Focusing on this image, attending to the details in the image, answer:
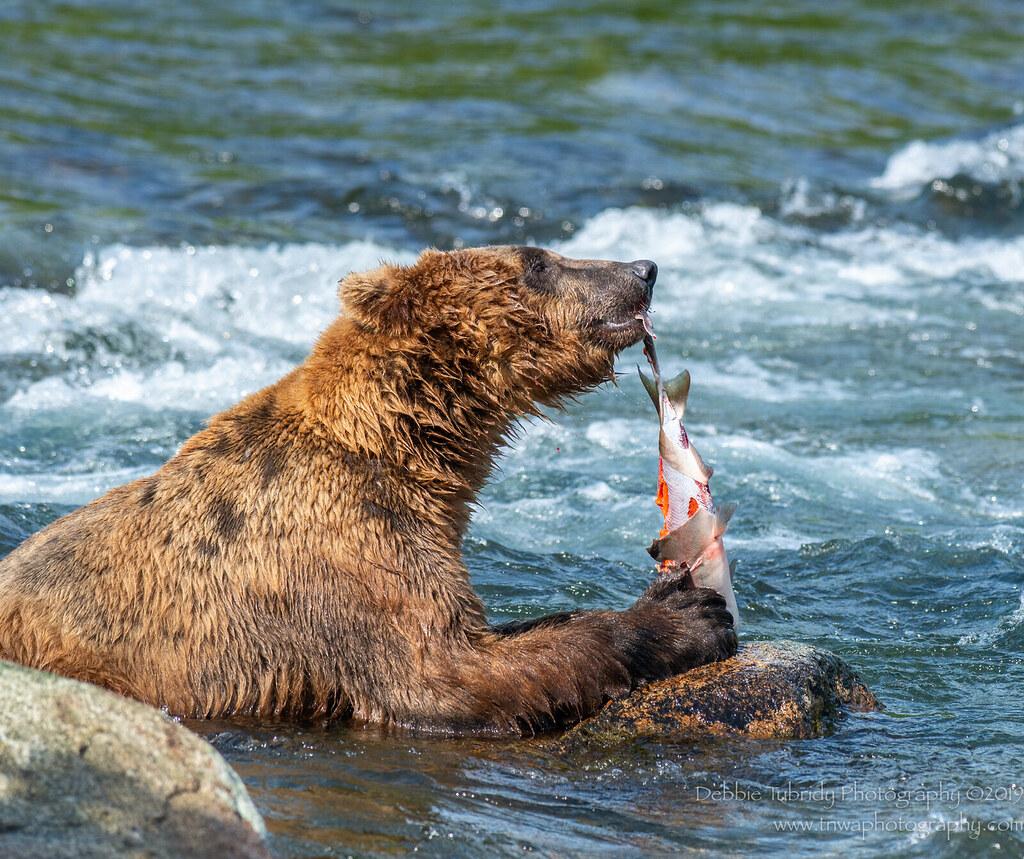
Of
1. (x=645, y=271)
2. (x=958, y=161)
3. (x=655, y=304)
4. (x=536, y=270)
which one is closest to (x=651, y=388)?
(x=645, y=271)

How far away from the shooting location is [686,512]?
5488mm

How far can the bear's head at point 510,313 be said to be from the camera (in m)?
5.32

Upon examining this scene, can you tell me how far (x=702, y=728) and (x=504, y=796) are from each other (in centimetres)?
82

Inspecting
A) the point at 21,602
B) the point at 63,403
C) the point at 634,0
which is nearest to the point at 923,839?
the point at 21,602

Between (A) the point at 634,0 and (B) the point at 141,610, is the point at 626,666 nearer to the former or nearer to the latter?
(B) the point at 141,610

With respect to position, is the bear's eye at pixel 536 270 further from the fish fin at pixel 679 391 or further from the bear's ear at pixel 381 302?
the fish fin at pixel 679 391

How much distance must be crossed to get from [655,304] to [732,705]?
7541 millimetres

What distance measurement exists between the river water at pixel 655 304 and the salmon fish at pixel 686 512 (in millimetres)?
625

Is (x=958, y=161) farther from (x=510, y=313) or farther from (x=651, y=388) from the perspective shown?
(x=510, y=313)

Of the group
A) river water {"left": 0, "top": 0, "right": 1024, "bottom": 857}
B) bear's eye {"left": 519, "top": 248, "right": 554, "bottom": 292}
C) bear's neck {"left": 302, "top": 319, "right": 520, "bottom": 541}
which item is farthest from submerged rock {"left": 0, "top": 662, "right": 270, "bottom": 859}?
bear's eye {"left": 519, "top": 248, "right": 554, "bottom": 292}

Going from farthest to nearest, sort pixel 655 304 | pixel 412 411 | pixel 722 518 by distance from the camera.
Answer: pixel 655 304
pixel 722 518
pixel 412 411

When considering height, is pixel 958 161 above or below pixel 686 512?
above

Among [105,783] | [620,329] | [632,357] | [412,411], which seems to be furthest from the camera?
[632,357]

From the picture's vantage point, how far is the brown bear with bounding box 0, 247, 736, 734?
16.5 ft
